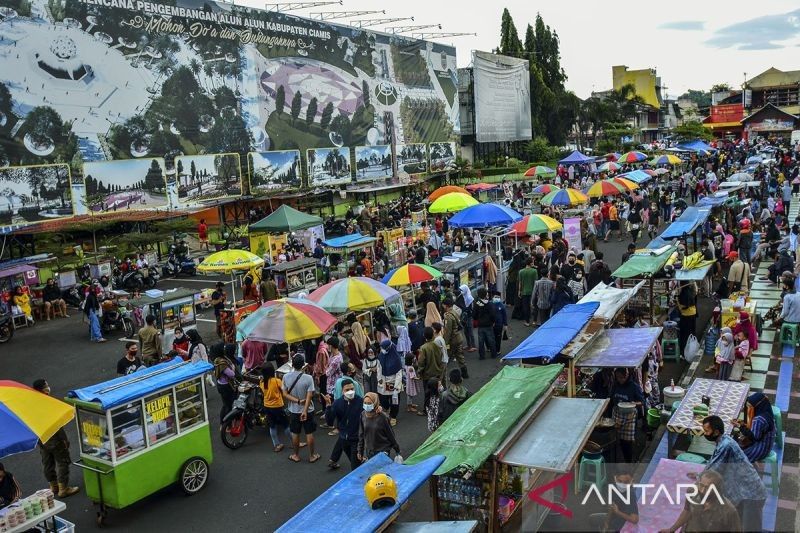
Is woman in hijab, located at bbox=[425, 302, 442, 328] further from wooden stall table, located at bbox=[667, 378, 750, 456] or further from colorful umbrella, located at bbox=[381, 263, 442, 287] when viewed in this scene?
wooden stall table, located at bbox=[667, 378, 750, 456]

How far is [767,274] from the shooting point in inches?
713

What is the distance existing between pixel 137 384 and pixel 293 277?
9.67 metres

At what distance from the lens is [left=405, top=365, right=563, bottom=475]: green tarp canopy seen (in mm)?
5707

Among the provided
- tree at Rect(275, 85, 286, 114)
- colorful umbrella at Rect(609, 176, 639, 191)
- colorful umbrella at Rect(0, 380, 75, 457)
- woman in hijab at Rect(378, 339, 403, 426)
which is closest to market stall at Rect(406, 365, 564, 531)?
woman in hijab at Rect(378, 339, 403, 426)

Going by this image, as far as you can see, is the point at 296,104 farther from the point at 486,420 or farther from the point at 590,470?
the point at 486,420

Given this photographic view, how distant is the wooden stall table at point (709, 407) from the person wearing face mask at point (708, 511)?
257 cm

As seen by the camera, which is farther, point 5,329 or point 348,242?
point 348,242

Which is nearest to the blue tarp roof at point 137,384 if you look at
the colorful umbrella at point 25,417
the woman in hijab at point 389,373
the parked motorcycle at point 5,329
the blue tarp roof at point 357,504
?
the colorful umbrella at point 25,417

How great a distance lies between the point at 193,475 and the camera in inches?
324

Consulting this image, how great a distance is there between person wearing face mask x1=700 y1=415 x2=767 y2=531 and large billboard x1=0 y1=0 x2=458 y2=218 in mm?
23320

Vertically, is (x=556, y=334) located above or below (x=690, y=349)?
above

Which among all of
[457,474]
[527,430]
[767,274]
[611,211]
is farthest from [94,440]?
[611,211]

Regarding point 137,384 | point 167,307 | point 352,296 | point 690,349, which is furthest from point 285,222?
point 137,384

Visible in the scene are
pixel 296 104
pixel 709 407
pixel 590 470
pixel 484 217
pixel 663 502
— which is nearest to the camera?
pixel 663 502
